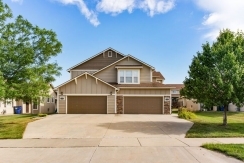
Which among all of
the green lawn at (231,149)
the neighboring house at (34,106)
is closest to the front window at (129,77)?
the neighboring house at (34,106)

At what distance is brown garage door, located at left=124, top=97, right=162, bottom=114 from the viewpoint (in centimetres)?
2617

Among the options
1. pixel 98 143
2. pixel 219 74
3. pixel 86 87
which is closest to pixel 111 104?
pixel 86 87

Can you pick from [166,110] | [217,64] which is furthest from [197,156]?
[166,110]

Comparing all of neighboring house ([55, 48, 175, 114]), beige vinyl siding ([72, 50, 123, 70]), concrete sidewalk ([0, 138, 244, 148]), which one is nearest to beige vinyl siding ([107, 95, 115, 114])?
neighboring house ([55, 48, 175, 114])

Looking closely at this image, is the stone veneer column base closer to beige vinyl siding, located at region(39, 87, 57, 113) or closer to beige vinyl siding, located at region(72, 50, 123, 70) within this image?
beige vinyl siding, located at region(72, 50, 123, 70)

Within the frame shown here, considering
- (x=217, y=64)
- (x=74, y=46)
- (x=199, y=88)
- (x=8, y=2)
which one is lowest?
(x=199, y=88)

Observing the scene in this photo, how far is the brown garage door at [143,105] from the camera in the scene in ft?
85.9

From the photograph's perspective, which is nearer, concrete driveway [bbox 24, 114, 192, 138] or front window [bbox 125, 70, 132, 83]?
concrete driveway [bbox 24, 114, 192, 138]

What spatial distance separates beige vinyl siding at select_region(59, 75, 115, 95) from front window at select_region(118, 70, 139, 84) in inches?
109

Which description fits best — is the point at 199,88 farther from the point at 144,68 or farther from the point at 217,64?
the point at 144,68

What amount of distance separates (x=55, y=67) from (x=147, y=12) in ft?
28.1

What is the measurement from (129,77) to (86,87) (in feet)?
18.9

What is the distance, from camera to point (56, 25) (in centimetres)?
1697

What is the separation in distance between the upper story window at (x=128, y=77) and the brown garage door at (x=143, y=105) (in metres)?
2.56
